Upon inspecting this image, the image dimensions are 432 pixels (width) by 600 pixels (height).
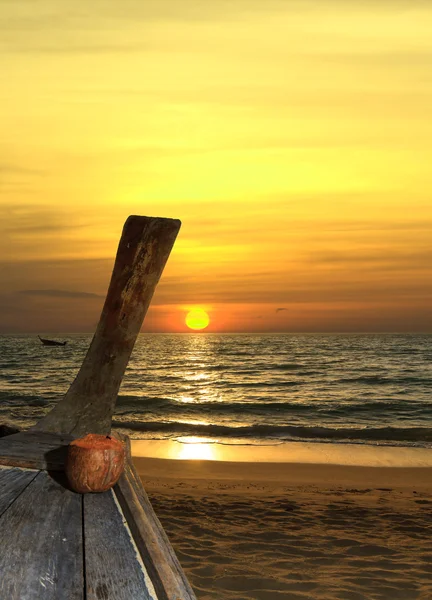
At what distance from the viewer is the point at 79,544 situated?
2.54 metres

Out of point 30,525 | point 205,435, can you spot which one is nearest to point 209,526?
point 30,525

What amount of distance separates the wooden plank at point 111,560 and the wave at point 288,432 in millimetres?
12626

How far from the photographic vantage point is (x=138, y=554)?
2480 millimetres

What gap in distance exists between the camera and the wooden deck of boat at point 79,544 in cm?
213

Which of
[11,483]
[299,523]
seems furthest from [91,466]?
[299,523]

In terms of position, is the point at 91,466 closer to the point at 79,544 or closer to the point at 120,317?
the point at 79,544

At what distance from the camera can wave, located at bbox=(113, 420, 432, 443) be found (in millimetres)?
15414

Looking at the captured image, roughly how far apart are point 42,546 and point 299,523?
5466mm

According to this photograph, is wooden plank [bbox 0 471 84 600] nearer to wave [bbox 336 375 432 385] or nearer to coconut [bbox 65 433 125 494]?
coconut [bbox 65 433 125 494]

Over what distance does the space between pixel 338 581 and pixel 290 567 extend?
534mm

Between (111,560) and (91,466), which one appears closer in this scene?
(111,560)

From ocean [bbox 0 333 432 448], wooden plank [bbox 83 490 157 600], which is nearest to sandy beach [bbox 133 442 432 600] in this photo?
wooden plank [bbox 83 490 157 600]

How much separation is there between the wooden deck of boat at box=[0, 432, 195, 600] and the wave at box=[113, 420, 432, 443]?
12.2m

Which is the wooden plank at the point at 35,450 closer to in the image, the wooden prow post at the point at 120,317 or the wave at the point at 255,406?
the wooden prow post at the point at 120,317
